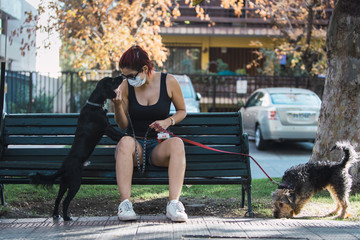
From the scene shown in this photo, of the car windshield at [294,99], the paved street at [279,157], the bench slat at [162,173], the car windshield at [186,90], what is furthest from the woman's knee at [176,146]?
the car windshield at [186,90]

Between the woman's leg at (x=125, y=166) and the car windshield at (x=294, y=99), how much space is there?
27.3 ft

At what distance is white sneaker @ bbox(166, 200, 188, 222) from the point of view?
4.16m

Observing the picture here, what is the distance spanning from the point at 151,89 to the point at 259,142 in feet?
26.8

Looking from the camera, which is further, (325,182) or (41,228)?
(325,182)

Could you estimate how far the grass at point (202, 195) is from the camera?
5391 mm

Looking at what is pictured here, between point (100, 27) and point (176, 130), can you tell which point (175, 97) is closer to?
point (176, 130)

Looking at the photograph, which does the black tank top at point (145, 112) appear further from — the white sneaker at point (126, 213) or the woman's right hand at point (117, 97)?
the white sneaker at point (126, 213)

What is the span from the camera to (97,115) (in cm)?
459

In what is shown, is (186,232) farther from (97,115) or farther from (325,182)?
(325,182)

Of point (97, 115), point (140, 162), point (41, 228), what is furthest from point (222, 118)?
point (41, 228)

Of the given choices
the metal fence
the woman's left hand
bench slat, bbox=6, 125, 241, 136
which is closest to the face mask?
the woman's left hand

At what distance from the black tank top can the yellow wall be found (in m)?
19.5

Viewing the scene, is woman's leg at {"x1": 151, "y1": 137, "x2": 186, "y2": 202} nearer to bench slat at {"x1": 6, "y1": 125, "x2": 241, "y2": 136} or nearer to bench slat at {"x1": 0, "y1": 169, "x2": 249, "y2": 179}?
bench slat at {"x1": 0, "y1": 169, "x2": 249, "y2": 179}

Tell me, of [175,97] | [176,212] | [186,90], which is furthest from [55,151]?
[186,90]
